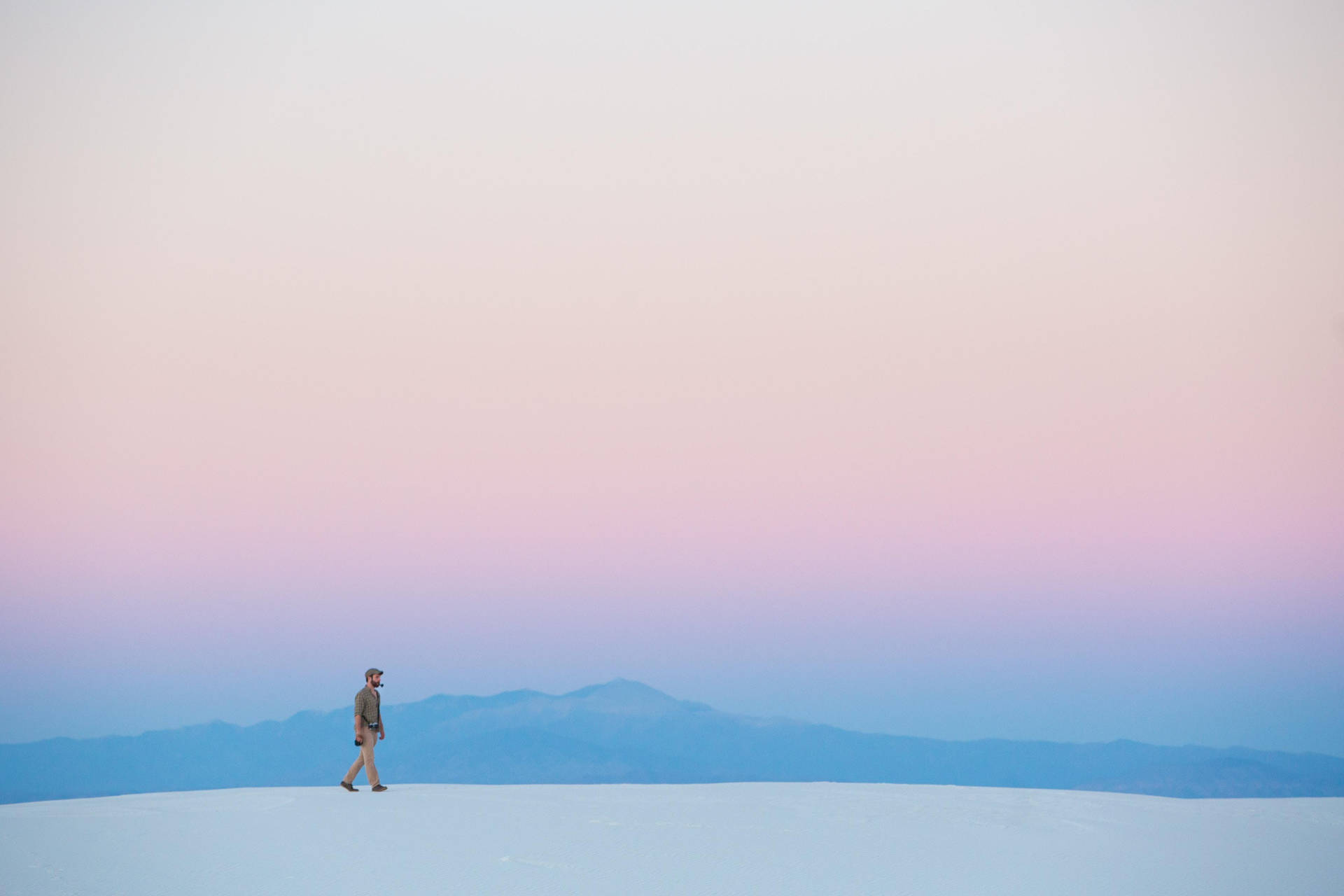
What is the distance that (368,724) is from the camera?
17.1 m

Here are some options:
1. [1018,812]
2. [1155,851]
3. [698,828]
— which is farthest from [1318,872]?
[698,828]

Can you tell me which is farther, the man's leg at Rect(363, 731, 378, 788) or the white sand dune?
the man's leg at Rect(363, 731, 378, 788)

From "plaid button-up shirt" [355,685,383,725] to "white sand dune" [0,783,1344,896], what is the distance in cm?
Result: 109

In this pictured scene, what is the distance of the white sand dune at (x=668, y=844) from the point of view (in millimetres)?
12414

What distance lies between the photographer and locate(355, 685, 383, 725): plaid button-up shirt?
17078 millimetres

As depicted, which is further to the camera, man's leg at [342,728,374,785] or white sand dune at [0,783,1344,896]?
man's leg at [342,728,374,785]

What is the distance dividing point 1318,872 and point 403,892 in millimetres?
9819

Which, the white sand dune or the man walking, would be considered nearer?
the white sand dune

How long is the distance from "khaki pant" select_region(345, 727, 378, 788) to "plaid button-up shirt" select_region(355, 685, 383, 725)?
15cm

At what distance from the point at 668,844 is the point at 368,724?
543 cm

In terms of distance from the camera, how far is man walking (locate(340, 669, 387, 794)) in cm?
1702

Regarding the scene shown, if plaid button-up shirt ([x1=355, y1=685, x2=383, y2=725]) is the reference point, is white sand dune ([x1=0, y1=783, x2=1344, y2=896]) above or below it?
below

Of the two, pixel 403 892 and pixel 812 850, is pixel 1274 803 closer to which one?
pixel 812 850

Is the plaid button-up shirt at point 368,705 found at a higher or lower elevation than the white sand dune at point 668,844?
higher
